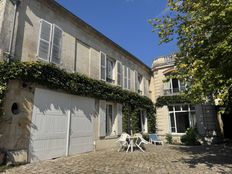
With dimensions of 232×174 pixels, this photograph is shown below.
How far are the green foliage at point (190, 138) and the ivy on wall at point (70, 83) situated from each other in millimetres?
3447

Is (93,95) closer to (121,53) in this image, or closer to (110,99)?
(110,99)

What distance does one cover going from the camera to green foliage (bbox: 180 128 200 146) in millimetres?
12438

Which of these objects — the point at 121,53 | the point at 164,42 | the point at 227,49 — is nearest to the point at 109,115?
the point at 121,53

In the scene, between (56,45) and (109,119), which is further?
(109,119)

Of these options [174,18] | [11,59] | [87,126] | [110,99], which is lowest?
[87,126]

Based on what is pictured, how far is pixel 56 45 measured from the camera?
319 inches

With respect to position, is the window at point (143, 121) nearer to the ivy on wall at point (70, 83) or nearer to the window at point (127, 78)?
the ivy on wall at point (70, 83)

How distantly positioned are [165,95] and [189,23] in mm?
9535

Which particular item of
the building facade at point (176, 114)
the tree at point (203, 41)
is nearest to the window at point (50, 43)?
the tree at point (203, 41)

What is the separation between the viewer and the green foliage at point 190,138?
1244cm

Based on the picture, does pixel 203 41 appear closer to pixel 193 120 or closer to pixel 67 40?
pixel 67 40

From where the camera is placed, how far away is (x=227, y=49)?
4.74 meters

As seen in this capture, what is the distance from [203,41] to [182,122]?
9.81m

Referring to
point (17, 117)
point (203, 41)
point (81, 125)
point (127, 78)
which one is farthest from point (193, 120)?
point (17, 117)
